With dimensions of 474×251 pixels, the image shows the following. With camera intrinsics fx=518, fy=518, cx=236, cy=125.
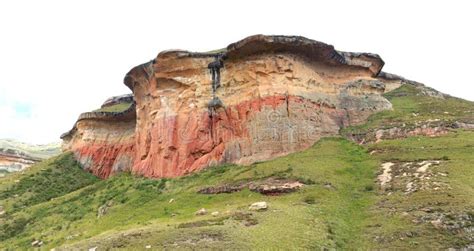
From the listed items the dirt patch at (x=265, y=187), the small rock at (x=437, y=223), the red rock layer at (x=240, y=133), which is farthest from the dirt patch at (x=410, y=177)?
the red rock layer at (x=240, y=133)

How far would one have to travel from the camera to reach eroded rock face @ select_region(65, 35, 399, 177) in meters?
51.0

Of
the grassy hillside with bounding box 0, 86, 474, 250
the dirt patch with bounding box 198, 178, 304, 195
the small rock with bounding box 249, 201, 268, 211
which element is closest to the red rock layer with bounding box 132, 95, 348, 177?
the grassy hillside with bounding box 0, 86, 474, 250

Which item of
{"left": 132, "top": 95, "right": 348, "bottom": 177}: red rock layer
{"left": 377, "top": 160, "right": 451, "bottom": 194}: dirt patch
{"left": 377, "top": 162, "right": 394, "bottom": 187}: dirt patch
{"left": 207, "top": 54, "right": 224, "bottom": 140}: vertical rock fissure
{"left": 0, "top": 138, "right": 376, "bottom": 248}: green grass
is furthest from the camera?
{"left": 207, "top": 54, "right": 224, "bottom": 140}: vertical rock fissure

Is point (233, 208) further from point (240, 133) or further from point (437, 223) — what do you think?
point (240, 133)

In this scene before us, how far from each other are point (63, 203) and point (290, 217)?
100 feet

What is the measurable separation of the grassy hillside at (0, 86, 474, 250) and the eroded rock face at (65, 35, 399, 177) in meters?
2.55

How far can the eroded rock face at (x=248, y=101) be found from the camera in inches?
2008

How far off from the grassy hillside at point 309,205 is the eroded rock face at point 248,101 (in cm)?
255

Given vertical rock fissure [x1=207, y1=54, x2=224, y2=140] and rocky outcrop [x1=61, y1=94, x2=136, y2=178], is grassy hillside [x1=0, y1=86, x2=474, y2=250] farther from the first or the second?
rocky outcrop [x1=61, y1=94, x2=136, y2=178]

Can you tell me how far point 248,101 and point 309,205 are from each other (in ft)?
63.3

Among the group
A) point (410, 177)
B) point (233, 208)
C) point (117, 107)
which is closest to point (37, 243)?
point (233, 208)

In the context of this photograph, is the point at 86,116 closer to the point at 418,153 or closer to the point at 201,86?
the point at 201,86

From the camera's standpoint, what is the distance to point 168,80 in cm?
5703

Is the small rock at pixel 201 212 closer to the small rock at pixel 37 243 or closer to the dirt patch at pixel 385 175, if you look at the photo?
the dirt patch at pixel 385 175
